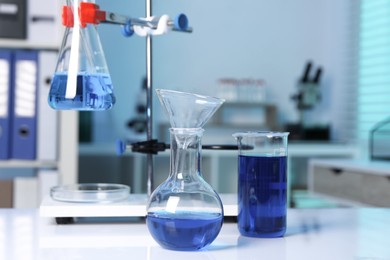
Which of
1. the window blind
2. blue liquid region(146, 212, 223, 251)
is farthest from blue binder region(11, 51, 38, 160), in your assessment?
the window blind

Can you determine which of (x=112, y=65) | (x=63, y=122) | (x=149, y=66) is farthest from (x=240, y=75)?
(x=149, y=66)

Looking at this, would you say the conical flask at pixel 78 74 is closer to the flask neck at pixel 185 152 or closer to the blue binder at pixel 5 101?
the flask neck at pixel 185 152

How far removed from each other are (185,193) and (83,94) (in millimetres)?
239

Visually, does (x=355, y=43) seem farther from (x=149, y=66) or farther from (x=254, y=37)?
(x=149, y=66)

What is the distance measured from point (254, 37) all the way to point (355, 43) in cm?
57

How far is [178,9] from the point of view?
10.1 ft

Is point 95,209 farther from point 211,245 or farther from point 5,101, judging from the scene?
point 5,101

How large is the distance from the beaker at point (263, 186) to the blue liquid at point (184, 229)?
0.33 ft

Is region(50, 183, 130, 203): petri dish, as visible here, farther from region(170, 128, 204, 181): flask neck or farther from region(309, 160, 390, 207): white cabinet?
region(309, 160, 390, 207): white cabinet

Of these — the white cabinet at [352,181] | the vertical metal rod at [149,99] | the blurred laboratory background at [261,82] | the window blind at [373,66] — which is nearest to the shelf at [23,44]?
the blurred laboratory background at [261,82]

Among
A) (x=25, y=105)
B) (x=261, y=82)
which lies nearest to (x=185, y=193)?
(x=25, y=105)

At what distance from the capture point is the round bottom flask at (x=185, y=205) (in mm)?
688

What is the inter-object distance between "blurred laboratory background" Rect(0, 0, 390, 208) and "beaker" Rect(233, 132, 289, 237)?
5.86 ft

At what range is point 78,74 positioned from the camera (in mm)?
829
